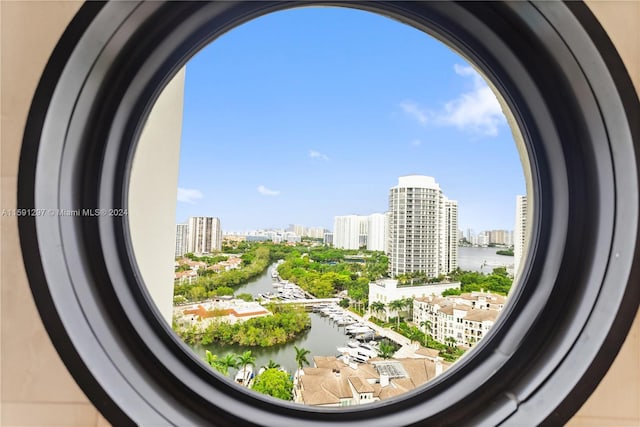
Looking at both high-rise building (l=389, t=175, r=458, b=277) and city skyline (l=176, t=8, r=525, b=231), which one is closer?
high-rise building (l=389, t=175, r=458, b=277)

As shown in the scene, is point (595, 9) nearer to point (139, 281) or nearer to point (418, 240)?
point (139, 281)

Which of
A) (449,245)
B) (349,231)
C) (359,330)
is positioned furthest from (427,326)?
(349,231)

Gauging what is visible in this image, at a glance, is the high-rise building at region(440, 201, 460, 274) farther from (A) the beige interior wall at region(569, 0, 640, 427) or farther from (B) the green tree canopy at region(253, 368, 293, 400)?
(A) the beige interior wall at region(569, 0, 640, 427)

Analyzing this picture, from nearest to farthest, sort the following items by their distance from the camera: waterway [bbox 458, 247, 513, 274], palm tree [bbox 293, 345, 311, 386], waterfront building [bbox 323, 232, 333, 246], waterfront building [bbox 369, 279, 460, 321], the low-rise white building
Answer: the low-rise white building, waterway [bbox 458, 247, 513, 274], palm tree [bbox 293, 345, 311, 386], waterfront building [bbox 369, 279, 460, 321], waterfront building [bbox 323, 232, 333, 246]

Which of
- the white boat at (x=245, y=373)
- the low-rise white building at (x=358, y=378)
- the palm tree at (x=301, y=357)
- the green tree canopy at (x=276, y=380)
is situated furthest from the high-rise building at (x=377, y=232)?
the white boat at (x=245, y=373)

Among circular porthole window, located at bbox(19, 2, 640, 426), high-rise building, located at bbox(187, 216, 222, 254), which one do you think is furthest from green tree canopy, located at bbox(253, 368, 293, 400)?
circular porthole window, located at bbox(19, 2, 640, 426)

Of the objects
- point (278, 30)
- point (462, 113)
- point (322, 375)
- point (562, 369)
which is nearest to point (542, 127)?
point (562, 369)
